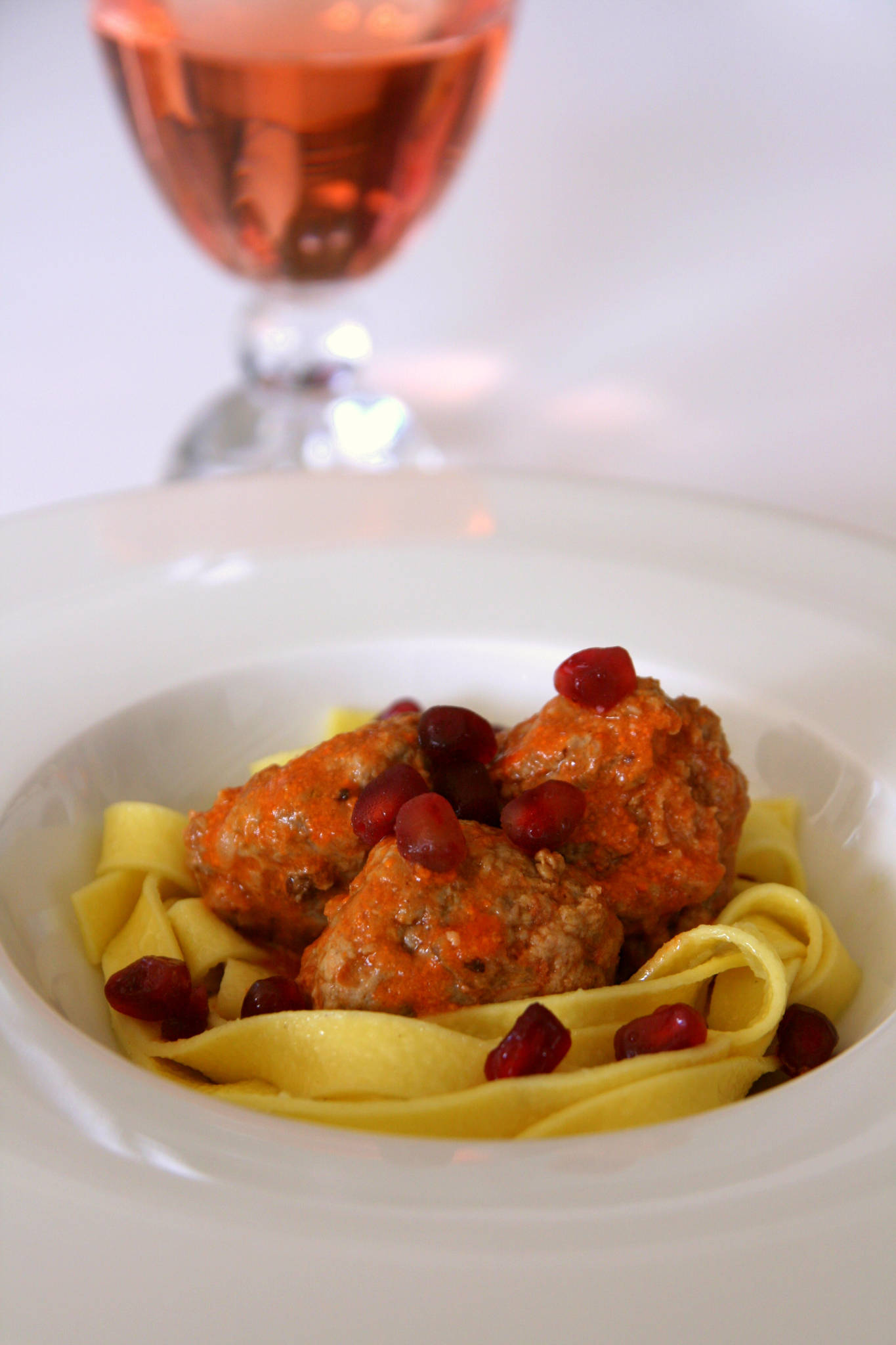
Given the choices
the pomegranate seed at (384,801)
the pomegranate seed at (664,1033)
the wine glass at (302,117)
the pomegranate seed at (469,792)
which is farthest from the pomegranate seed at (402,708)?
the wine glass at (302,117)

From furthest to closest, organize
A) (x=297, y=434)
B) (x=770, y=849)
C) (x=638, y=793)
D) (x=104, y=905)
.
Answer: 1. (x=297, y=434)
2. (x=770, y=849)
3. (x=104, y=905)
4. (x=638, y=793)

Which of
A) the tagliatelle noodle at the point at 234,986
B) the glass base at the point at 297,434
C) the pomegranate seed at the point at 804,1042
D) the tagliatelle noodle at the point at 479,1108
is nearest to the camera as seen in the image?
the tagliatelle noodle at the point at 479,1108

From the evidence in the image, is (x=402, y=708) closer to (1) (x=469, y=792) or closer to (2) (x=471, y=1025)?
(1) (x=469, y=792)

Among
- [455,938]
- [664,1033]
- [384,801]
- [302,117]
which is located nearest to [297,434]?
[302,117]

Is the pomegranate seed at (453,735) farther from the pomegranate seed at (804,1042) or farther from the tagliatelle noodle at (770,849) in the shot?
the pomegranate seed at (804,1042)

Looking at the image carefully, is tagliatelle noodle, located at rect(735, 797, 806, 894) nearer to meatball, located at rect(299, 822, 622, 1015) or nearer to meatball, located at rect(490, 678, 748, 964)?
meatball, located at rect(490, 678, 748, 964)
